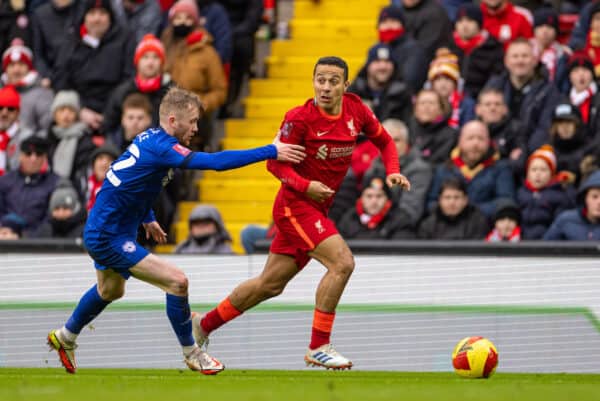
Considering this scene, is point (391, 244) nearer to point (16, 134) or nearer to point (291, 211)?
point (291, 211)

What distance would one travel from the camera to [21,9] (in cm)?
1805

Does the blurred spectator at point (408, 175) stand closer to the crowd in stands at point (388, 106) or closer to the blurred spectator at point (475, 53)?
the crowd in stands at point (388, 106)

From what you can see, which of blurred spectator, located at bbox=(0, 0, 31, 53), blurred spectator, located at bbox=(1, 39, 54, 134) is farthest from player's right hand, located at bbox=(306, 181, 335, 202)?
blurred spectator, located at bbox=(0, 0, 31, 53)

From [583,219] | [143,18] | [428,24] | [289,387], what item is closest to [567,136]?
[583,219]

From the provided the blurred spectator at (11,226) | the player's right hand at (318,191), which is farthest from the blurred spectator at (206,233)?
the player's right hand at (318,191)

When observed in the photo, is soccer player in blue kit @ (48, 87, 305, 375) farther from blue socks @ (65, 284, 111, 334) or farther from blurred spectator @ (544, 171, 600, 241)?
blurred spectator @ (544, 171, 600, 241)

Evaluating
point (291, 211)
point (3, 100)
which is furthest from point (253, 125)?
A: point (291, 211)

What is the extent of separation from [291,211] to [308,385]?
5.71ft

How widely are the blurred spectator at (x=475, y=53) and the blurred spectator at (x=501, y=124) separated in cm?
60

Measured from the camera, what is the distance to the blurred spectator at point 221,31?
663 inches

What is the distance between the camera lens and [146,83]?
52.3 feet

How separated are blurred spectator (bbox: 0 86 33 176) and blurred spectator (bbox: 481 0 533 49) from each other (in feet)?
18.1

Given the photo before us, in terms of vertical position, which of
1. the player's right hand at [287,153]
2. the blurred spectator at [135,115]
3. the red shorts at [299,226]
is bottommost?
the red shorts at [299,226]

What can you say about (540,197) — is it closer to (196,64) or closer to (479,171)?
(479,171)
